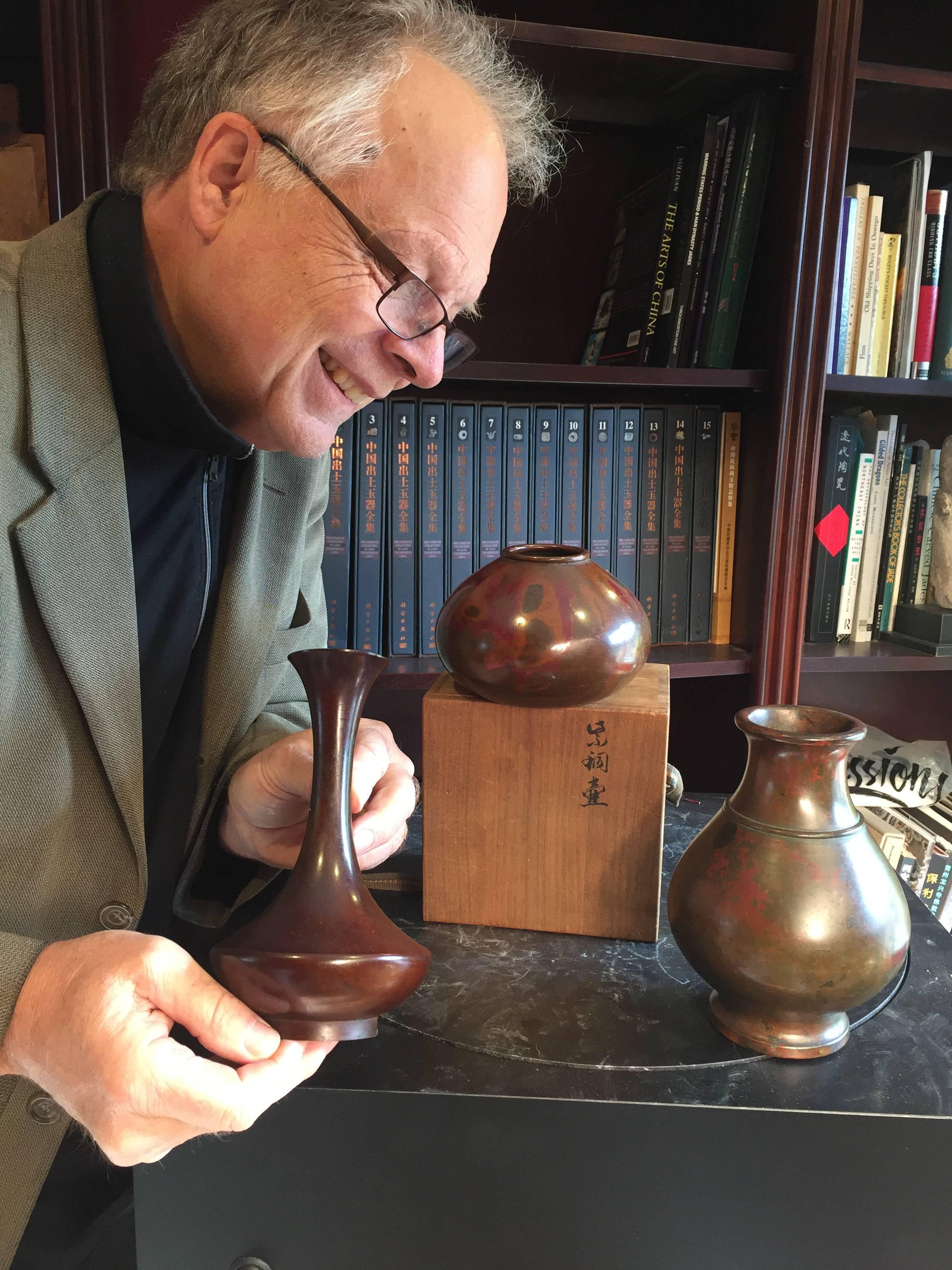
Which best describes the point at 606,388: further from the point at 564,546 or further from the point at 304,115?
the point at 304,115

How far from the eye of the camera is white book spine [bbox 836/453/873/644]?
1636 millimetres

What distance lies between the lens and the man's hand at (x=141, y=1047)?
22.8 inches

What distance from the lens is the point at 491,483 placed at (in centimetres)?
153

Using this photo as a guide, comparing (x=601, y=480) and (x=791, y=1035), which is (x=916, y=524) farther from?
(x=791, y=1035)

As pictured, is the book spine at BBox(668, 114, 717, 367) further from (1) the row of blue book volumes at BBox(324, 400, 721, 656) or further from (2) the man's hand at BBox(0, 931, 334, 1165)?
(2) the man's hand at BBox(0, 931, 334, 1165)

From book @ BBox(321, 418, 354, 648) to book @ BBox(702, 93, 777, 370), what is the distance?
0.62 metres

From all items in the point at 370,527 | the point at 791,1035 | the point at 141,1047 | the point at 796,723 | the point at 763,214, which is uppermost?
the point at 763,214

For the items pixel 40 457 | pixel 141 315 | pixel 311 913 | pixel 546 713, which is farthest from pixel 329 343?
pixel 311 913

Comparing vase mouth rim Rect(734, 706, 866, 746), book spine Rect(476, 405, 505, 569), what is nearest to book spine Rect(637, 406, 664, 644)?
book spine Rect(476, 405, 505, 569)

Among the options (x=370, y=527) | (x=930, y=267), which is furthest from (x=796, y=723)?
(x=930, y=267)

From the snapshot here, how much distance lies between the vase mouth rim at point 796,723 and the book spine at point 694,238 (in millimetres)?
867

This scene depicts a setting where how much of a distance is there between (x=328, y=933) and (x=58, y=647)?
0.40 metres

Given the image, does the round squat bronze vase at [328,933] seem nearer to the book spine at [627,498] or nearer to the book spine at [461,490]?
the book spine at [461,490]

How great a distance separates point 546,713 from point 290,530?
43cm
